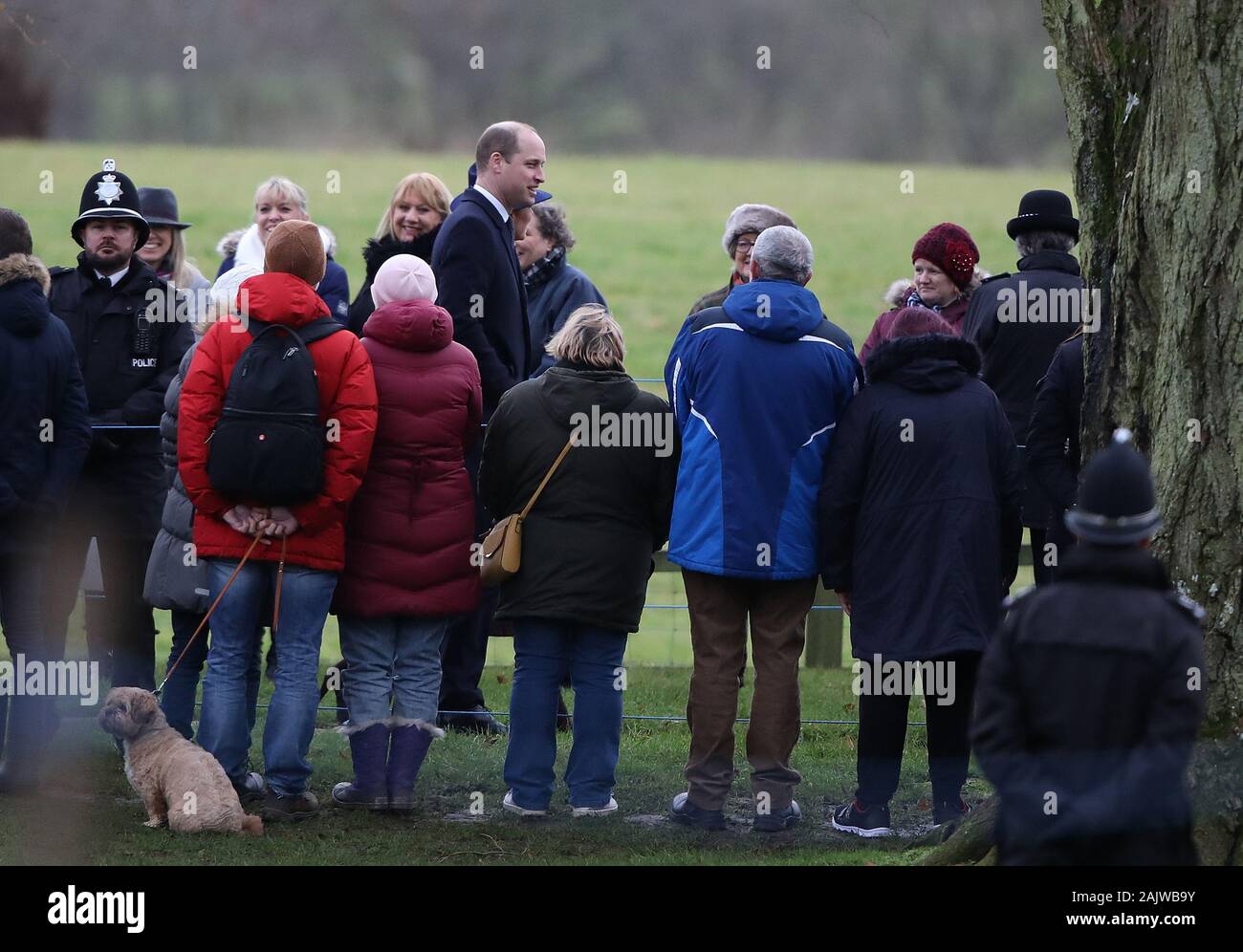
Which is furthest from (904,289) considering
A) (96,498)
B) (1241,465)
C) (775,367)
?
(96,498)

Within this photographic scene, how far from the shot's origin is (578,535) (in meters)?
6.29

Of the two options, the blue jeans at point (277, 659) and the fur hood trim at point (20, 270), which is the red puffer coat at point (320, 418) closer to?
the blue jeans at point (277, 659)

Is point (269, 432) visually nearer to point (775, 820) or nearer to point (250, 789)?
point (250, 789)

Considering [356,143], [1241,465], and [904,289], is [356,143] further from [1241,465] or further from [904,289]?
[1241,465]

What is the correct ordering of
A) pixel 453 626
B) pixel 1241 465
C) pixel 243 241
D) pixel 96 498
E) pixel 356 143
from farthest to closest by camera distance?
pixel 356 143, pixel 243 241, pixel 453 626, pixel 96 498, pixel 1241 465

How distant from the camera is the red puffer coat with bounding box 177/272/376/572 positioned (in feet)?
19.7

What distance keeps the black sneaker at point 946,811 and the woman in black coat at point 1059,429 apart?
114 cm

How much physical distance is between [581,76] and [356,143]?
15.4 ft

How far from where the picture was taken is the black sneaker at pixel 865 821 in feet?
20.4

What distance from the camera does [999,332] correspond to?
7469mm

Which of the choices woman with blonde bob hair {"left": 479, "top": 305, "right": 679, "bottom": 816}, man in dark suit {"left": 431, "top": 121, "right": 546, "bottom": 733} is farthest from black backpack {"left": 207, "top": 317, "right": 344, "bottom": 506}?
man in dark suit {"left": 431, "top": 121, "right": 546, "bottom": 733}

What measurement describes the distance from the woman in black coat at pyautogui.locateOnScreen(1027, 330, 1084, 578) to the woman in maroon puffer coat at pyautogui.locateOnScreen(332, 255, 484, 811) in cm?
222

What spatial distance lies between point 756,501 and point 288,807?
2.03m

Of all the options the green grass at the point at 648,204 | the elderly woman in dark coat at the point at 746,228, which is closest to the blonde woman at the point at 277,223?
the elderly woman in dark coat at the point at 746,228
